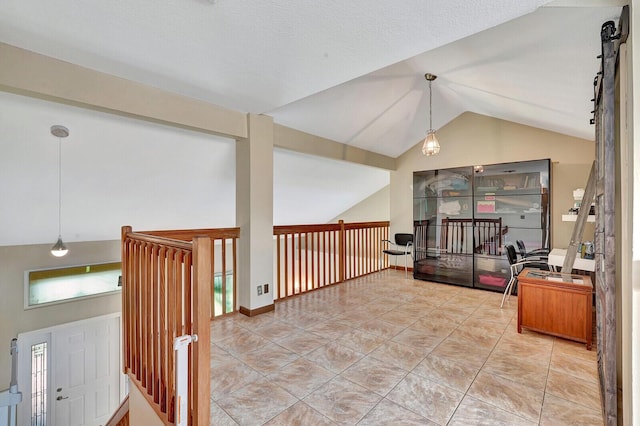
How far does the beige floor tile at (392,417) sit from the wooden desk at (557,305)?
185 cm

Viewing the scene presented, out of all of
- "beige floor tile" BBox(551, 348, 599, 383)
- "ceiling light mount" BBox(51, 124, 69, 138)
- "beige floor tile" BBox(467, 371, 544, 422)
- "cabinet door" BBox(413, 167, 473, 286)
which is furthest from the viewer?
"cabinet door" BBox(413, 167, 473, 286)

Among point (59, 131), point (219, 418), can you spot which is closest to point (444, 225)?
point (219, 418)

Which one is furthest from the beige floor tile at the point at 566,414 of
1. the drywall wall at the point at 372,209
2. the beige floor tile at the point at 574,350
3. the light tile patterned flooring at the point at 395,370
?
the drywall wall at the point at 372,209

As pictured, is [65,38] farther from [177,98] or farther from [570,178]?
[570,178]

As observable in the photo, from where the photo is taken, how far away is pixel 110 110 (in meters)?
2.41

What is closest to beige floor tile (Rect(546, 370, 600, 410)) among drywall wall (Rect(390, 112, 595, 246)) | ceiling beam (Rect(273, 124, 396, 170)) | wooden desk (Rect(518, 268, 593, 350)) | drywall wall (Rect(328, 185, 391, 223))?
wooden desk (Rect(518, 268, 593, 350))

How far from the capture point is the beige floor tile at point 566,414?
169 cm

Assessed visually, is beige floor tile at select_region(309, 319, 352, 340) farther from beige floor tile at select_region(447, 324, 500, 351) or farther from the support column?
beige floor tile at select_region(447, 324, 500, 351)

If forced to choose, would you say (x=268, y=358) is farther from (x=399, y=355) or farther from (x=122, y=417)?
(x=122, y=417)

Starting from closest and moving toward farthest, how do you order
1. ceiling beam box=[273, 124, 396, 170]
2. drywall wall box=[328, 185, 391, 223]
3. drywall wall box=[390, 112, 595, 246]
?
ceiling beam box=[273, 124, 396, 170] → drywall wall box=[390, 112, 595, 246] → drywall wall box=[328, 185, 391, 223]

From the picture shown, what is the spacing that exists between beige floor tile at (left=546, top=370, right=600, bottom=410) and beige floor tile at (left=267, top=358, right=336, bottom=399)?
155cm

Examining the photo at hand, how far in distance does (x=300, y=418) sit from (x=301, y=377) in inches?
16.4

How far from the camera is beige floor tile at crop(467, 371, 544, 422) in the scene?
180 centimetres

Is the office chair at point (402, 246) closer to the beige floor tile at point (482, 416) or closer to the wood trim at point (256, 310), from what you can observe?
the wood trim at point (256, 310)
